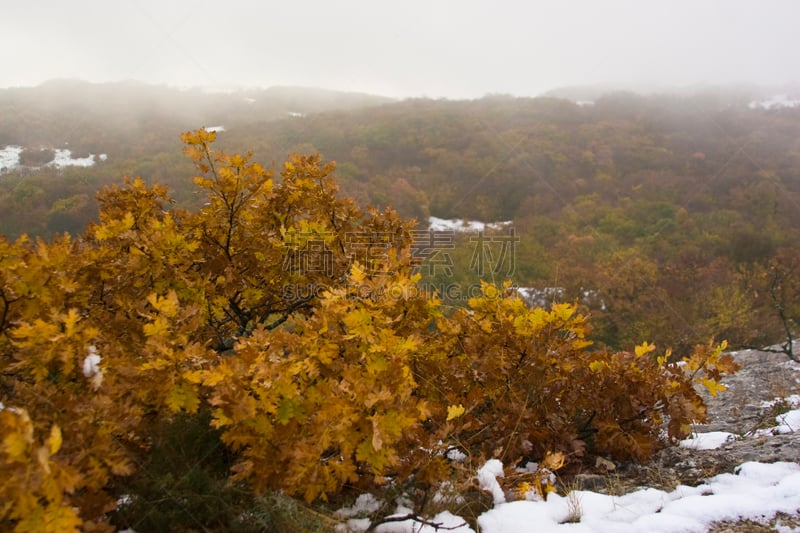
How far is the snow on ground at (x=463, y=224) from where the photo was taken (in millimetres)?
21438

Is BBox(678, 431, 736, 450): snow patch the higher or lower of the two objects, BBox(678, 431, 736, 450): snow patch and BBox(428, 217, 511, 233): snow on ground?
the higher

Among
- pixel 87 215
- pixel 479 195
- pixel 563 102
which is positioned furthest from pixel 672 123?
pixel 87 215

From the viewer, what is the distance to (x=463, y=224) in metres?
22.4

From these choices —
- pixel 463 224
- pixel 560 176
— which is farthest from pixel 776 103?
pixel 463 224

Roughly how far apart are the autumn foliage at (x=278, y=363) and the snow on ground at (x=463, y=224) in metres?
18.5

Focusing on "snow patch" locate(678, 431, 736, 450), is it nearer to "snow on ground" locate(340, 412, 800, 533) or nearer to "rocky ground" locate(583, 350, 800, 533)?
"rocky ground" locate(583, 350, 800, 533)

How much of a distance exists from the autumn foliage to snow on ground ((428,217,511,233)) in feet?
60.8

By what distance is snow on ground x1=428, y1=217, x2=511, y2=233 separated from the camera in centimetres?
2144

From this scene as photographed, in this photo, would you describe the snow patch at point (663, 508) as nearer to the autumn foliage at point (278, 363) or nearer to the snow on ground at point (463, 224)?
the autumn foliage at point (278, 363)

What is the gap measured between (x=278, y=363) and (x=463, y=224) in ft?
70.1

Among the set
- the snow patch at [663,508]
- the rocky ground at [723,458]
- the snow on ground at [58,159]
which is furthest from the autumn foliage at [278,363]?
the snow on ground at [58,159]

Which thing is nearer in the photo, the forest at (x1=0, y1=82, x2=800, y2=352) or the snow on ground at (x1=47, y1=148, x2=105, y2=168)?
the forest at (x1=0, y1=82, x2=800, y2=352)

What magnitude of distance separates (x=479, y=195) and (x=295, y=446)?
949 inches

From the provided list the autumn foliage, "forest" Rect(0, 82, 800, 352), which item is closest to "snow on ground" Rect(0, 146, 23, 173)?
"forest" Rect(0, 82, 800, 352)
